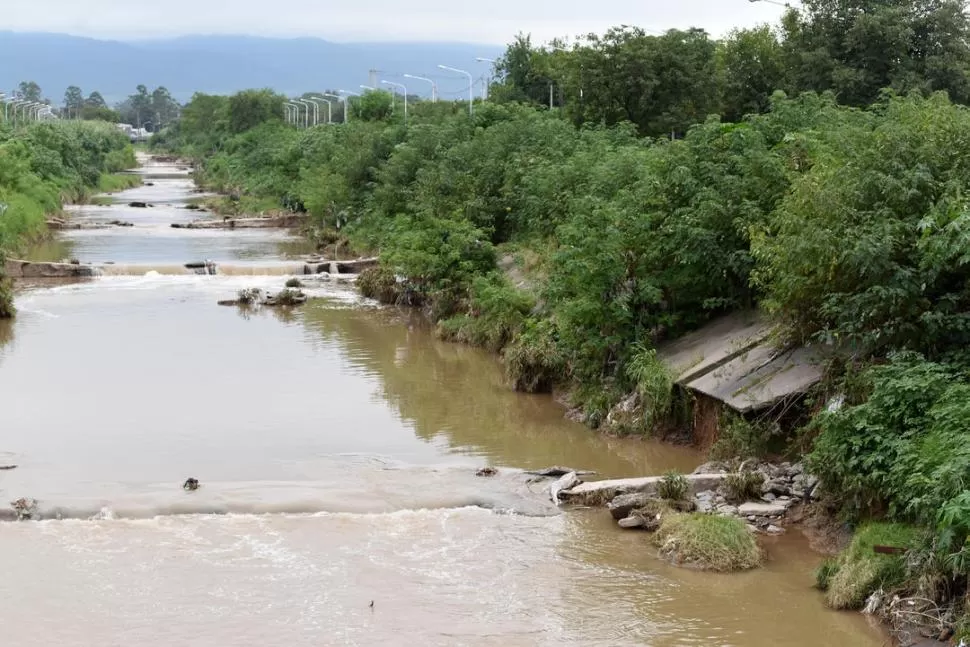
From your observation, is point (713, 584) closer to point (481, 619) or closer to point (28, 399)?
point (481, 619)

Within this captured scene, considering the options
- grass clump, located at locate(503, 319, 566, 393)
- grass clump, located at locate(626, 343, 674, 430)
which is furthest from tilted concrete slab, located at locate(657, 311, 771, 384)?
grass clump, located at locate(503, 319, 566, 393)

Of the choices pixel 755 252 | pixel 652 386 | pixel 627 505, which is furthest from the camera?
pixel 652 386

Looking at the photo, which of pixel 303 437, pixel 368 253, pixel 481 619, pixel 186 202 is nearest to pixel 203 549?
pixel 481 619

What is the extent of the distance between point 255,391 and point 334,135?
3757cm

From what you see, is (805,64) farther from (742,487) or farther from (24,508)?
(24,508)

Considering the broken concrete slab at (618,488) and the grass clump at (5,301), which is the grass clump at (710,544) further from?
the grass clump at (5,301)

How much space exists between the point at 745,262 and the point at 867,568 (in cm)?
704

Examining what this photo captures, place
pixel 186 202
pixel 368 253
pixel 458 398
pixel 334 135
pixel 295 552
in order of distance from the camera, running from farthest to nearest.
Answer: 1. pixel 186 202
2. pixel 334 135
3. pixel 368 253
4. pixel 458 398
5. pixel 295 552

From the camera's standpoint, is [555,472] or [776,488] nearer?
[776,488]

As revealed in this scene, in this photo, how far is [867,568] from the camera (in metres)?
11.3

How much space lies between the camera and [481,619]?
37.6ft

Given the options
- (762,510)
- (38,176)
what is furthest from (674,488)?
(38,176)

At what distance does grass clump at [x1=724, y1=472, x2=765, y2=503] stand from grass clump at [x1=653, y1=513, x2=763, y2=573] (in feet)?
2.97

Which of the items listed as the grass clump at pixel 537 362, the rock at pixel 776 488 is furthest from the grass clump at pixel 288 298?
the rock at pixel 776 488
